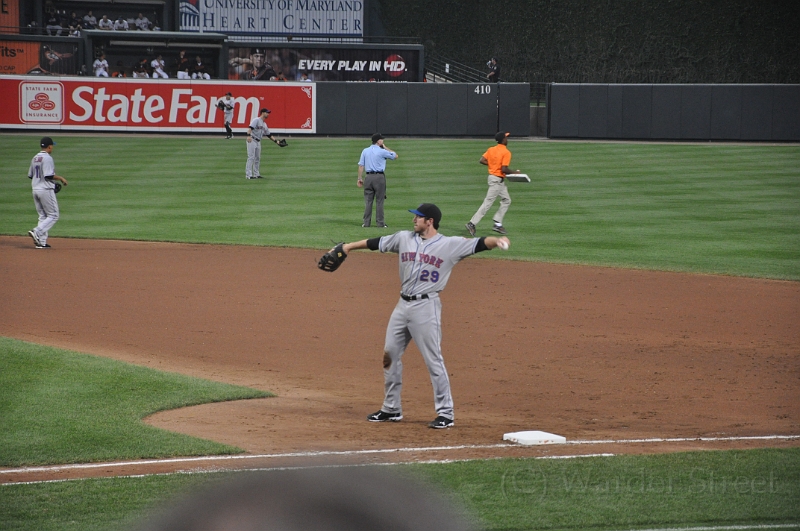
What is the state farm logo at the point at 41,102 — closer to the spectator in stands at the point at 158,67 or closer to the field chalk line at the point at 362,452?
the spectator in stands at the point at 158,67

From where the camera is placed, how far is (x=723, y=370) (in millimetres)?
10844

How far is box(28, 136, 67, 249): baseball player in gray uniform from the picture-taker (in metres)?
17.9

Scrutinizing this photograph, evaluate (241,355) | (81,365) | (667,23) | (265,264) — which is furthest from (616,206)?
(667,23)

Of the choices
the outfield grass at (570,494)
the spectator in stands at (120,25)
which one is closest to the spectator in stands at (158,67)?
the spectator in stands at (120,25)

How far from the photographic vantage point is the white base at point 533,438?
7.97 meters

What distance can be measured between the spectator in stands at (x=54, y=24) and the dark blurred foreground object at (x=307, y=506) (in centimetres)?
4963

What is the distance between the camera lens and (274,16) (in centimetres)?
5691

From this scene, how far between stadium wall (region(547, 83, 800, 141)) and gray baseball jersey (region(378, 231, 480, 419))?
3548 centimetres

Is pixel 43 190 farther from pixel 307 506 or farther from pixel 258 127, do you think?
pixel 307 506

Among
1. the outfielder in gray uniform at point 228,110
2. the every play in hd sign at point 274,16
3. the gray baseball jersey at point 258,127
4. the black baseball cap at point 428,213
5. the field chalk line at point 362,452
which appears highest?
the every play in hd sign at point 274,16

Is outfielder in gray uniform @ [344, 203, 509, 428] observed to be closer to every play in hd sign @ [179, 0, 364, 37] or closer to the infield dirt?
the infield dirt

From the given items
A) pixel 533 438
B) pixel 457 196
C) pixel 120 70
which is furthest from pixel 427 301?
pixel 120 70

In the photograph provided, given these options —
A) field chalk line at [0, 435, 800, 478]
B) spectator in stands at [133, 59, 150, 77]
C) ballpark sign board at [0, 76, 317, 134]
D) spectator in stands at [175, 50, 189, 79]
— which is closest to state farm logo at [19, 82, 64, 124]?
ballpark sign board at [0, 76, 317, 134]

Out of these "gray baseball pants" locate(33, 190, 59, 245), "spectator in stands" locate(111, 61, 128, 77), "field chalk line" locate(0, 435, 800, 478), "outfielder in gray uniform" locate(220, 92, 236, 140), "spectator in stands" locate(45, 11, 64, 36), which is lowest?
"field chalk line" locate(0, 435, 800, 478)
